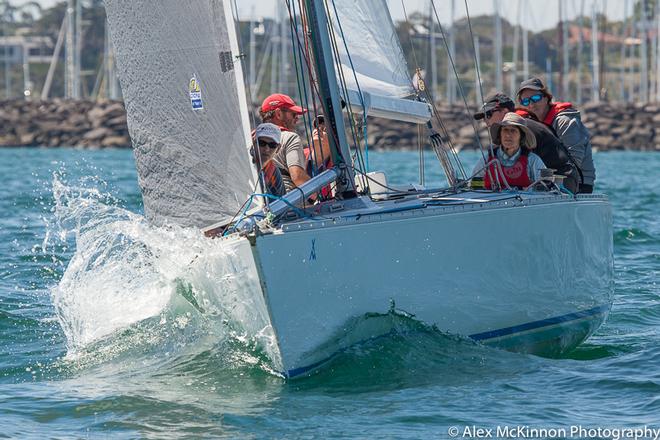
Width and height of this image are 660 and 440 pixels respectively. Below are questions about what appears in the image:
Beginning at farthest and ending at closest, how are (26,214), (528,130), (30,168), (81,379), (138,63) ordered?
(30,168), (26,214), (528,130), (138,63), (81,379)

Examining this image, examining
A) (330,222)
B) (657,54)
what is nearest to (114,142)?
(657,54)

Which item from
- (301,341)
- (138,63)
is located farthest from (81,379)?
(138,63)

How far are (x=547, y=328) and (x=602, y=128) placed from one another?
4283 centimetres

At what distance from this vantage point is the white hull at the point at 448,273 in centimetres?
584

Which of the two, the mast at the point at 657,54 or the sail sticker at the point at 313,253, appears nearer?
the sail sticker at the point at 313,253

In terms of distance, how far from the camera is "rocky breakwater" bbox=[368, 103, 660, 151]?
48.1 meters

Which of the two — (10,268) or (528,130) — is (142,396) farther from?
(10,268)

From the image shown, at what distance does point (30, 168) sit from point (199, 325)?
77.1 ft

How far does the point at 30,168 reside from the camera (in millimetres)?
29531

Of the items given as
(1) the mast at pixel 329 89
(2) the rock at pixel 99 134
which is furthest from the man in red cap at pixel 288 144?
(2) the rock at pixel 99 134

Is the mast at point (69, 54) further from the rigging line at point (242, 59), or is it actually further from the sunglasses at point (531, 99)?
the rigging line at point (242, 59)

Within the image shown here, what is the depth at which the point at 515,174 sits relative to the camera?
7598 mm

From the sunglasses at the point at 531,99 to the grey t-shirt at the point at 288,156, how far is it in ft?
5.46

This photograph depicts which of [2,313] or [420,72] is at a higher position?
[420,72]
